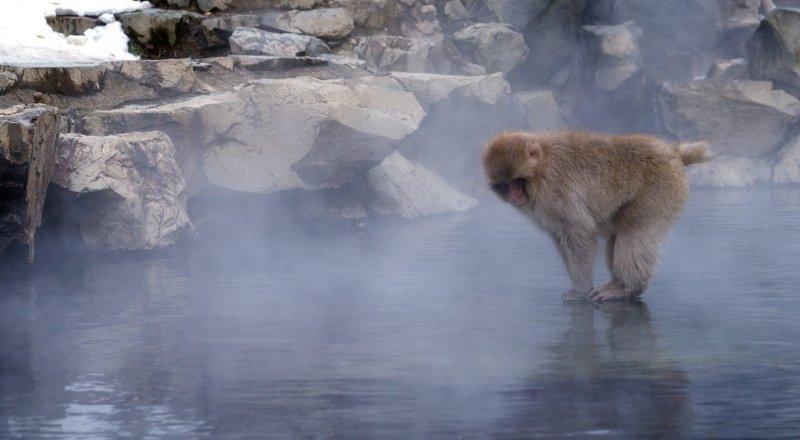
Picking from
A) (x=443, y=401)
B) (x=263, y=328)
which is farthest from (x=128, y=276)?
(x=443, y=401)

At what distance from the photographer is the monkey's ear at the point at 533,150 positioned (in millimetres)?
5277

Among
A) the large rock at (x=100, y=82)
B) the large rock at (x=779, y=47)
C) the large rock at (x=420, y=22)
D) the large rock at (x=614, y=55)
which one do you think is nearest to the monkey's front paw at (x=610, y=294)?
the large rock at (x=100, y=82)

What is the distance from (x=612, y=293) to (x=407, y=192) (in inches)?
225

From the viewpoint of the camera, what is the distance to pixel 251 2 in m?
13.1

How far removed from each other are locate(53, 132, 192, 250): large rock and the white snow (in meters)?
1.59

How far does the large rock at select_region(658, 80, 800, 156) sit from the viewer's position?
15.7m

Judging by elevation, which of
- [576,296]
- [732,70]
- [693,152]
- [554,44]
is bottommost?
[732,70]

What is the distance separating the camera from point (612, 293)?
555 cm

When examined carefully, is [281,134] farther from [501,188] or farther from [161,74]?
[501,188]

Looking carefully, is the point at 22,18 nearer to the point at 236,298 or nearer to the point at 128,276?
the point at 128,276

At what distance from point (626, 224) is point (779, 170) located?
1104cm

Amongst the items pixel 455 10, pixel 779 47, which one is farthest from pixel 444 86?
pixel 779 47

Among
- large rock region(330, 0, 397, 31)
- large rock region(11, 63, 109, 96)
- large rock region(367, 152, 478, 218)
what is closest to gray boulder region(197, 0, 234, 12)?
large rock region(330, 0, 397, 31)

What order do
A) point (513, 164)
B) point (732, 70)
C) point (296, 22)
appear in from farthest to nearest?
point (732, 70), point (296, 22), point (513, 164)
